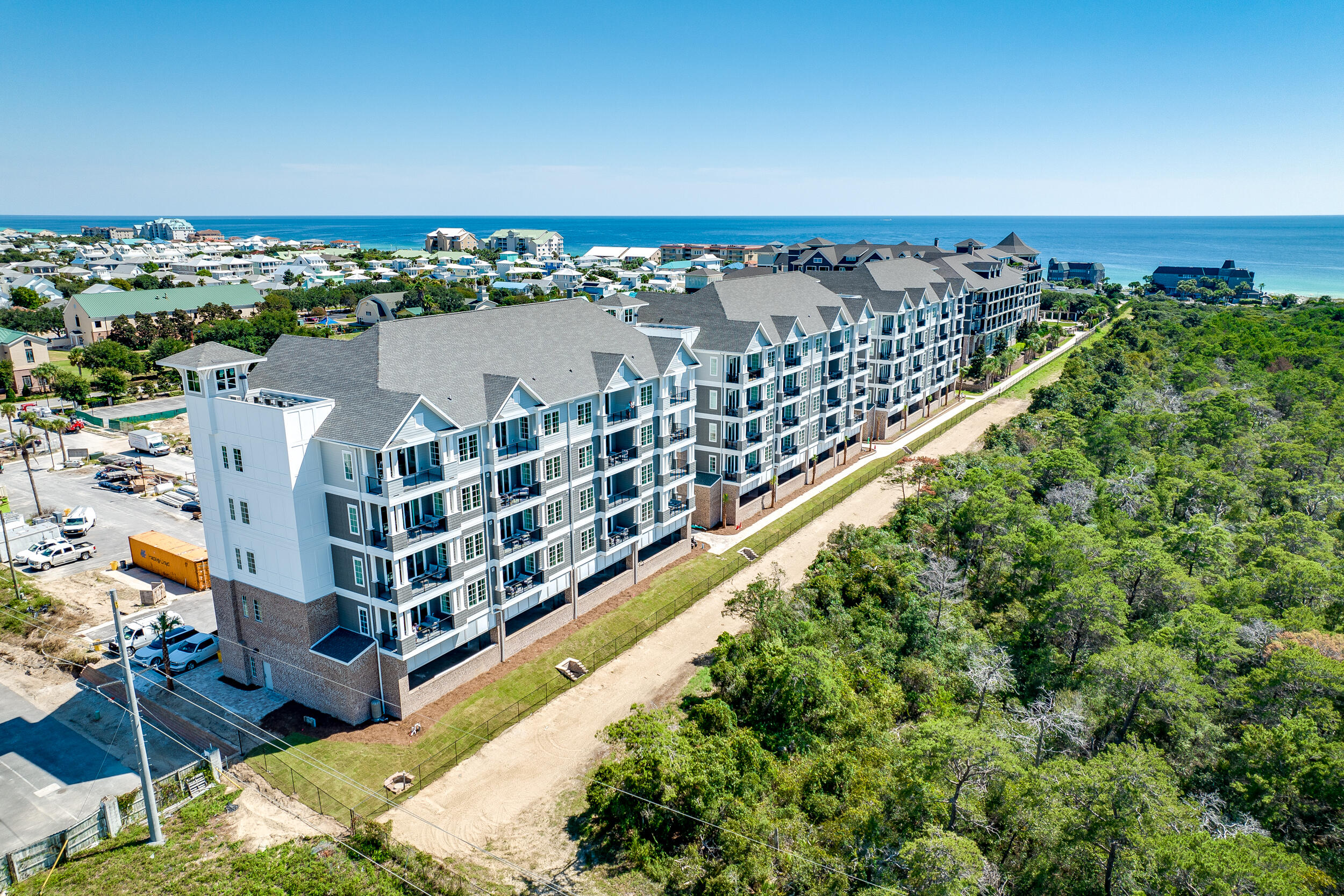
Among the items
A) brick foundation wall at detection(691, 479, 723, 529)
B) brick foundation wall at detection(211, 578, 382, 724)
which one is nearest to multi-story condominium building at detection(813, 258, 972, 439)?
brick foundation wall at detection(691, 479, 723, 529)

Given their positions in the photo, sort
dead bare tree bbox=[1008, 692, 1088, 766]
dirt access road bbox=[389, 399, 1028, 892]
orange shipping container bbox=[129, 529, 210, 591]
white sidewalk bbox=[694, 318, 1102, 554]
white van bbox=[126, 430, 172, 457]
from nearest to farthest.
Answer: dirt access road bbox=[389, 399, 1028, 892] → dead bare tree bbox=[1008, 692, 1088, 766] → orange shipping container bbox=[129, 529, 210, 591] → white sidewalk bbox=[694, 318, 1102, 554] → white van bbox=[126, 430, 172, 457]

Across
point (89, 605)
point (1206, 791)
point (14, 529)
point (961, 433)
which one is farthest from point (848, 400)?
point (14, 529)

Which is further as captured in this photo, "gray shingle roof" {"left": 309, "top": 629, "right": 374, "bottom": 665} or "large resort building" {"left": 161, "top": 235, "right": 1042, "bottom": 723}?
"gray shingle roof" {"left": 309, "top": 629, "right": 374, "bottom": 665}

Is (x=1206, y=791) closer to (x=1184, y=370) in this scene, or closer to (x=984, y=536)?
(x=984, y=536)

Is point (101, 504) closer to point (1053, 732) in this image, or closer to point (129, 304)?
point (1053, 732)

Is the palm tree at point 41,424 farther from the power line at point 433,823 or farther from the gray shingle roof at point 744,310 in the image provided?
the gray shingle roof at point 744,310

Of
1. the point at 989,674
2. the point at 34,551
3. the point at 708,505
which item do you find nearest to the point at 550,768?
the point at 989,674

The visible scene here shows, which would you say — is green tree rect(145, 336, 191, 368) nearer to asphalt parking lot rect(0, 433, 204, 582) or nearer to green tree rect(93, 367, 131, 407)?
green tree rect(93, 367, 131, 407)
